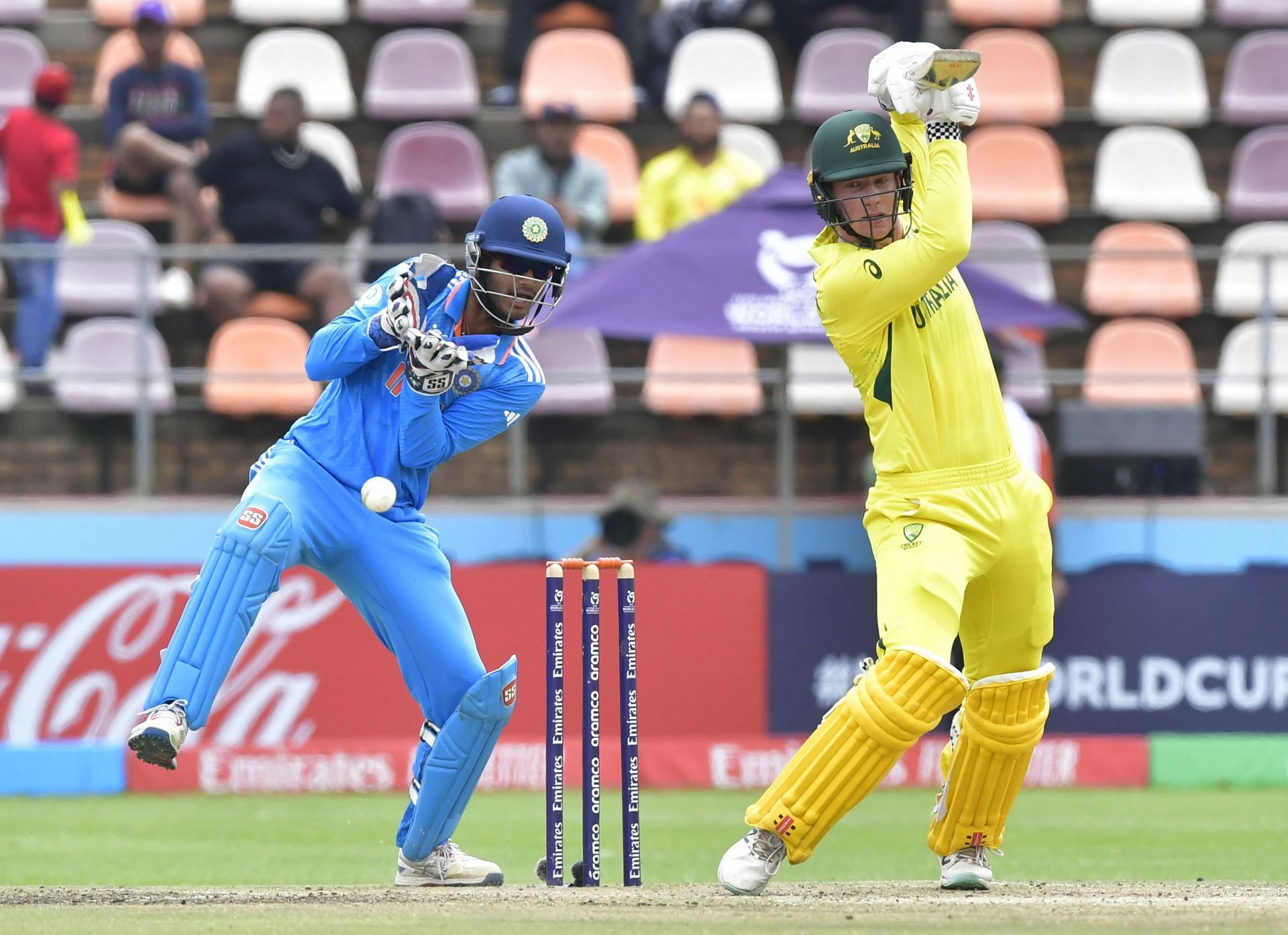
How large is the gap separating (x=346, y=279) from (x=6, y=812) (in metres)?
3.98

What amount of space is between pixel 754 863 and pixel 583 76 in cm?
948

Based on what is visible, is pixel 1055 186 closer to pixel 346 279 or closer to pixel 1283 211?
pixel 1283 211

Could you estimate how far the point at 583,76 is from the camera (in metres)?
14.5

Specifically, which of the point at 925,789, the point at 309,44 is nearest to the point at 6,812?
the point at 925,789

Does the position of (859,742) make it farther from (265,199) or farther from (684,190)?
→ (265,199)

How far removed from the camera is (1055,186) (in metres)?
14.1

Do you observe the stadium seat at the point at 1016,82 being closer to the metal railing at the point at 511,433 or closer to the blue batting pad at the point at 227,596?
the metal railing at the point at 511,433

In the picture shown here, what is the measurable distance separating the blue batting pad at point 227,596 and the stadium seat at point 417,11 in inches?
359

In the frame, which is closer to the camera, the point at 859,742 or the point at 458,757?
the point at 859,742

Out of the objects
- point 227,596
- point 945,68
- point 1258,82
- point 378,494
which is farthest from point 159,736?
point 1258,82

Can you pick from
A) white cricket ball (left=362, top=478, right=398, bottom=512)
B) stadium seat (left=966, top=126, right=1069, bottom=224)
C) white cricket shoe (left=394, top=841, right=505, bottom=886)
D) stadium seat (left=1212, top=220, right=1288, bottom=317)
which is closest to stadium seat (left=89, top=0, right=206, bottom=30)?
stadium seat (left=966, top=126, right=1069, bottom=224)

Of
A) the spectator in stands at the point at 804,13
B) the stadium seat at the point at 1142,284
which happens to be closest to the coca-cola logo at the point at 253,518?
the stadium seat at the point at 1142,284

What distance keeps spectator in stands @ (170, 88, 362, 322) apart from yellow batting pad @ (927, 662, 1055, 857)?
7.02 metres

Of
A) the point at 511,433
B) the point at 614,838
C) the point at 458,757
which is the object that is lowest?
the point at 614,838
